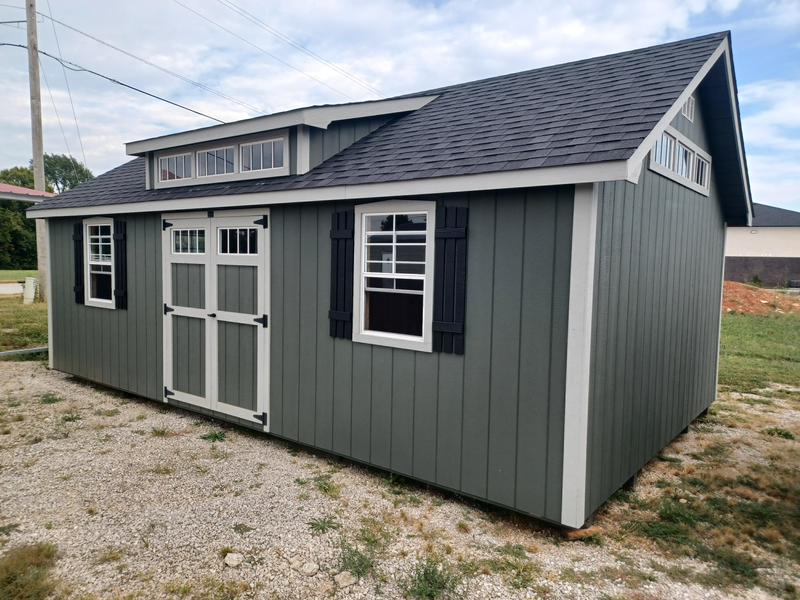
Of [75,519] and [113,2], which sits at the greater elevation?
[113,2]

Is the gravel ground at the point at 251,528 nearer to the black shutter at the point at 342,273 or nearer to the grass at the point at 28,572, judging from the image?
the grass at the point at 28,572

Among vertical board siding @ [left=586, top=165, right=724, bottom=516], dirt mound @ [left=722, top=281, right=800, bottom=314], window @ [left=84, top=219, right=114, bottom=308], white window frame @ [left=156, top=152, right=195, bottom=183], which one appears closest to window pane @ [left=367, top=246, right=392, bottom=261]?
vertical board siding @ [left=586, top=165, right=724, bottom=516]

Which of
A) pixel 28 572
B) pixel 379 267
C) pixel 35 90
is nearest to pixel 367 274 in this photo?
pixel 379 267

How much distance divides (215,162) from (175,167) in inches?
32.3

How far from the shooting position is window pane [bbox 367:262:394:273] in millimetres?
4098

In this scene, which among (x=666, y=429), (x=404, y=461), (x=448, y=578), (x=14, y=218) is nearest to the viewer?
(x=448, y=578)

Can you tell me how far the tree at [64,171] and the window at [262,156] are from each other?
167 ft

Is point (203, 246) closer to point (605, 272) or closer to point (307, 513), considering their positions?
point (307, 513)

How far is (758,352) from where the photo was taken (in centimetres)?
1046

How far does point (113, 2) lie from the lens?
11.2 m

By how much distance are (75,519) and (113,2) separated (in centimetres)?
1188

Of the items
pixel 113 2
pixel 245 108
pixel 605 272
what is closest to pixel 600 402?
pixel 605 272

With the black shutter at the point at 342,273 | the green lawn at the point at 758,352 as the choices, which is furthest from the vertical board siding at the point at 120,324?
the green lawn at the point at 758,352

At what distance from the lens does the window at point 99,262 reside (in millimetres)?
6598
